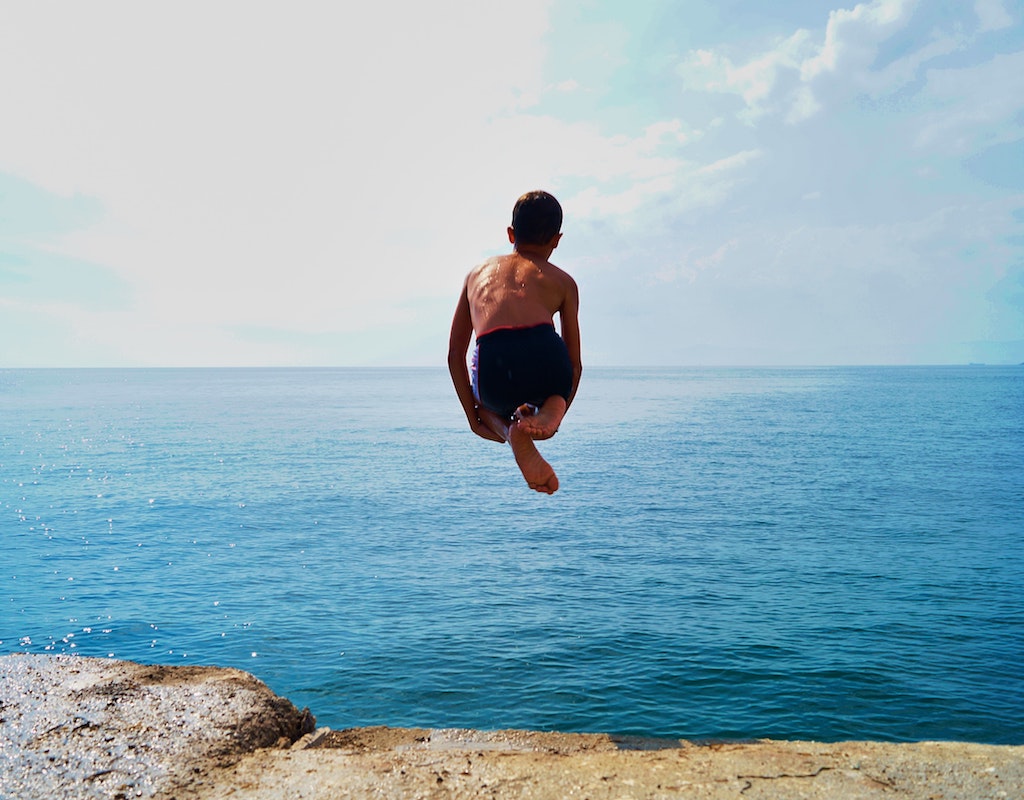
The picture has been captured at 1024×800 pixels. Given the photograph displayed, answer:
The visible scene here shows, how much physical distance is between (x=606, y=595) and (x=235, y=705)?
1979 centimetres

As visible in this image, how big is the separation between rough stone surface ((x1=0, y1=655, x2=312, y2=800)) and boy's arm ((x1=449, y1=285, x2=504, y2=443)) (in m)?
10.0

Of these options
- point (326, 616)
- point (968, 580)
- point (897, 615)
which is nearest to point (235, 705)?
point (326, 616)

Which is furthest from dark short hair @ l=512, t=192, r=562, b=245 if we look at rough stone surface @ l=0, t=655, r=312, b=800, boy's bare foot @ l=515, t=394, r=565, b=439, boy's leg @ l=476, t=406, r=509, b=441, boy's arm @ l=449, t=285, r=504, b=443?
rough stone surface @ l=0, t=655, r=312, b=800

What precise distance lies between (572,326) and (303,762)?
11.3 metres

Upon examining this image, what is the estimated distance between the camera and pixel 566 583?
34.6 meters

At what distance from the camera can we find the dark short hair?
4809 mm

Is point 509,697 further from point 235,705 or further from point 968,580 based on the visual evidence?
point 968,580

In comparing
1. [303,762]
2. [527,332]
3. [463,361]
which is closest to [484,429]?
[463,361]

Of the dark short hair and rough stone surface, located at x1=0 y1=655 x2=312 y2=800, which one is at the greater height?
the dark short hair

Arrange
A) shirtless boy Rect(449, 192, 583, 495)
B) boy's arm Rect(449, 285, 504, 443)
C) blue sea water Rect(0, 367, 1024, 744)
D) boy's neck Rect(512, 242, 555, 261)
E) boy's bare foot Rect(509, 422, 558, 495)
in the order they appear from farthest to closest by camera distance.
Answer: blue sea water Rect(0, 367, 1024, 744)
boy's arm Rect(449, 285, 504, 443)
boy's neck Rect(512, 242, 555, 261)
shirtless boy Rect(449, 192, 583, 495)
boy's bare foot Rect(509, 422, 558, 495)

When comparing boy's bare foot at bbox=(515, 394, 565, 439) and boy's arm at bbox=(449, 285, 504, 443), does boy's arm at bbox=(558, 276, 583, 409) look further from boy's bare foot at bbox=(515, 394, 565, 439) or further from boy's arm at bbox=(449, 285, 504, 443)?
boy's arm at bbox=(449, 285, 504, 443)

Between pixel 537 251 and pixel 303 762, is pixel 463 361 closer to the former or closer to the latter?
pixel 537 251

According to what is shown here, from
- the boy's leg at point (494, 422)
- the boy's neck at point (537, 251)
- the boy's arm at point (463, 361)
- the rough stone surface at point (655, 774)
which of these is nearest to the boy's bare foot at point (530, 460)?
the boy's leg at point (494, 422)

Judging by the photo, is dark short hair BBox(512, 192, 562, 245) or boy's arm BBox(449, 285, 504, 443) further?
boy's arm BBox(449, 285, 504, 443)
